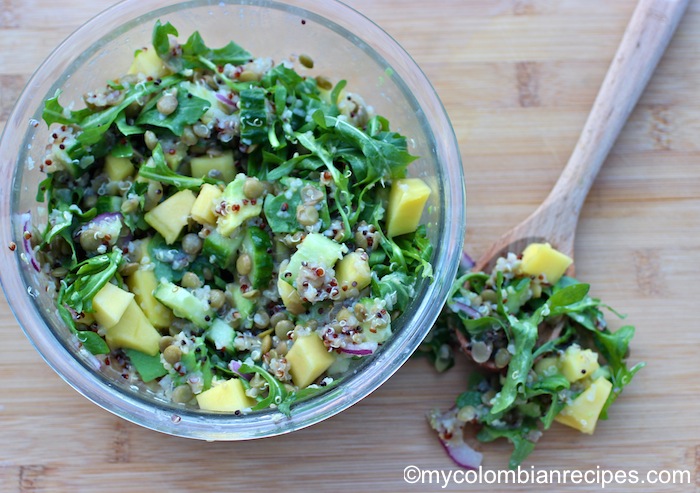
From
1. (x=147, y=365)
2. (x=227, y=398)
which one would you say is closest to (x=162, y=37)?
(x=147, y=365)

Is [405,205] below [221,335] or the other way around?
the other way around

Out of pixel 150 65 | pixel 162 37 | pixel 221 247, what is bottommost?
pixel 221 247

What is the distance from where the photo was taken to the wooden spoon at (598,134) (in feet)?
9.50

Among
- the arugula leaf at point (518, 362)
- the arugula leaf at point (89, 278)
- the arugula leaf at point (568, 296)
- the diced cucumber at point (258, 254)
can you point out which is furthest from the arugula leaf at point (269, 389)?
the arugula leaf at point (568, 296)

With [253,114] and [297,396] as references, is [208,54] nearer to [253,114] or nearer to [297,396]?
[253,114]

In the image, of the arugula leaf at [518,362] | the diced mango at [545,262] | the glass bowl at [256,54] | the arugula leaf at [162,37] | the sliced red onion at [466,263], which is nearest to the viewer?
the glass bowl at [256,54]

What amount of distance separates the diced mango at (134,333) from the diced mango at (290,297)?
47 centimetres

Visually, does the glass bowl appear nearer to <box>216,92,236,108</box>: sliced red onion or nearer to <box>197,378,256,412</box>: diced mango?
<box>197,378,256,412</box>: diced mango

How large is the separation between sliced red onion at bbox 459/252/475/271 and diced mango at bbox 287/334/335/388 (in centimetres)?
79

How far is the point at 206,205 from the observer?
Answer: 2375mm

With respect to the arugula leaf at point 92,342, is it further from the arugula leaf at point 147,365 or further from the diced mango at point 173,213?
the diced mango at point 173,213

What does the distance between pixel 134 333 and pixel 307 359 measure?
1.97 feet

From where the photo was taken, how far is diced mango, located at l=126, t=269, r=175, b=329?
2406mm

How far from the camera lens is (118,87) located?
252 cm
